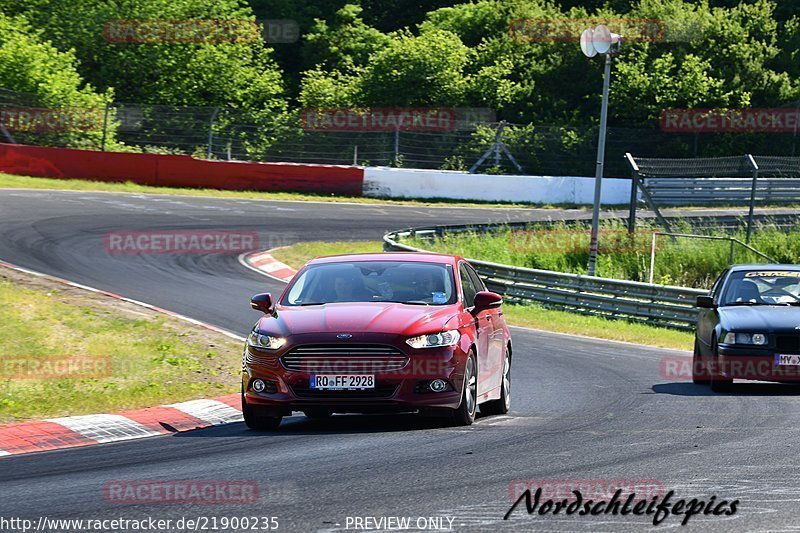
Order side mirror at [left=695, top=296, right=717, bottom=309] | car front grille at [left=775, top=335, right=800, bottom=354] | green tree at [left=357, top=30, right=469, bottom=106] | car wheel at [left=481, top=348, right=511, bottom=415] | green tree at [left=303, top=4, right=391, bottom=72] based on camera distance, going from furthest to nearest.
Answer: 1. green tree at [left=303, top=4, right=391, bottom=72]
2. green tree at [left=357, top=30, right=469, bottom=106]
3. side mirror at [left=695, top=296, right=717, bottom=309]
4. car front grille at [left=775, top=335, right=800, bottom=354]
5. car wheel at [left=481, top=348, right=511, bottom=415]

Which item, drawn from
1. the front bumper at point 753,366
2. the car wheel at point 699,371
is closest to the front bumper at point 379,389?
the front bumper at point 753,366

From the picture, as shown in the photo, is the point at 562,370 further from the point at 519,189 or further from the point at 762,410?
the point at 519,189

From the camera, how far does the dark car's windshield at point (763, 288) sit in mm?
15047

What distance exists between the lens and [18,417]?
34.9ft

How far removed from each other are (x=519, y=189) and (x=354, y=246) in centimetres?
1338

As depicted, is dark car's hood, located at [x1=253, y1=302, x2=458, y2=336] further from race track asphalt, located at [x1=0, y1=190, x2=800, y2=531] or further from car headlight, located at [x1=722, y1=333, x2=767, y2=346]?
car headlight, located at [x1=722, y1=333, x2=767, y2=346]

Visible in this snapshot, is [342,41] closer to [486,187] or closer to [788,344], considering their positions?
[486,187]

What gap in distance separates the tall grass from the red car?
17.7 metres

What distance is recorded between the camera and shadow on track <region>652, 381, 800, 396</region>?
13.9 metres

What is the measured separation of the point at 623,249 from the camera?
1184 inches

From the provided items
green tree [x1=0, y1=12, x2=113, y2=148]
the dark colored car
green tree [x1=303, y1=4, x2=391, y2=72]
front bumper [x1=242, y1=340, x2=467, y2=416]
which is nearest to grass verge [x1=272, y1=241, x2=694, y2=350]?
the dark colored car

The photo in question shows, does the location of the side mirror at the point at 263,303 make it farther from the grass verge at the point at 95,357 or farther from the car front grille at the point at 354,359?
the grass verge at the point at 95,357

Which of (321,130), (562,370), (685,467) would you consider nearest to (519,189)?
(321,130)

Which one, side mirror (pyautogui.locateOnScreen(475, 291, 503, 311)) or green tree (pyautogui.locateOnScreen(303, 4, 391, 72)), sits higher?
green tree (pyautogui.locateOnScreen(303, 4, 391, 72))
